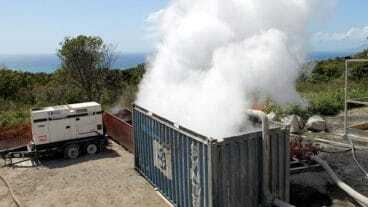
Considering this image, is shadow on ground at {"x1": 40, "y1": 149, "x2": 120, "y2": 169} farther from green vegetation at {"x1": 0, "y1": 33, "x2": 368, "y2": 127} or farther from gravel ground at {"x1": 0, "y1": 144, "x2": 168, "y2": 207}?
green vegetation at {"x1": 0, "y1": 33, "x2": 368, "y2": 127}

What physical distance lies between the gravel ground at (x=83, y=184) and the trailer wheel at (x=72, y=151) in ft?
1.06

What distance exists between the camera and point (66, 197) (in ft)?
54.6

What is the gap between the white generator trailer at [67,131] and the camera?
21.2m

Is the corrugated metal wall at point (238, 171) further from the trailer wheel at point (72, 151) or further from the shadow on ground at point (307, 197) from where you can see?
the trailer wheel at point (72, 151)

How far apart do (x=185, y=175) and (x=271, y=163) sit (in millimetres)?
2501

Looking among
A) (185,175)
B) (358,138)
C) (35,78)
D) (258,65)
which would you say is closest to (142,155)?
(185,175)

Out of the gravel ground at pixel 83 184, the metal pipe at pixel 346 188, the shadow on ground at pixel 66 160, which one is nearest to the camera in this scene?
the metal pipe at pixel 346 188

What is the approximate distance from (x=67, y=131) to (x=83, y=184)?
14.7 feet

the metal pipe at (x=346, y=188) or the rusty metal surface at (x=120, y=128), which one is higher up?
the rusty metal surface at (x=120, y=128)

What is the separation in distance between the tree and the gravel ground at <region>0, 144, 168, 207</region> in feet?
46.3

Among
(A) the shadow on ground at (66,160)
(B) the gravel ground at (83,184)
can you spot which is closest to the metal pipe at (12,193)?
(B) the gravel ground at (83,184)

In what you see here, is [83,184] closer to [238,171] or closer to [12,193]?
[12,193]

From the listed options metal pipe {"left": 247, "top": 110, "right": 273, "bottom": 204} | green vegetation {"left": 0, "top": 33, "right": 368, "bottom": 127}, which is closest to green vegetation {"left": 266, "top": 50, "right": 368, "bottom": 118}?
green vegetation {"left": 0, "top": 33, "right": 368, "bottom": 127}

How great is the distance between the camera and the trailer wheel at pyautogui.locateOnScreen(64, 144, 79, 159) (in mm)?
21594
